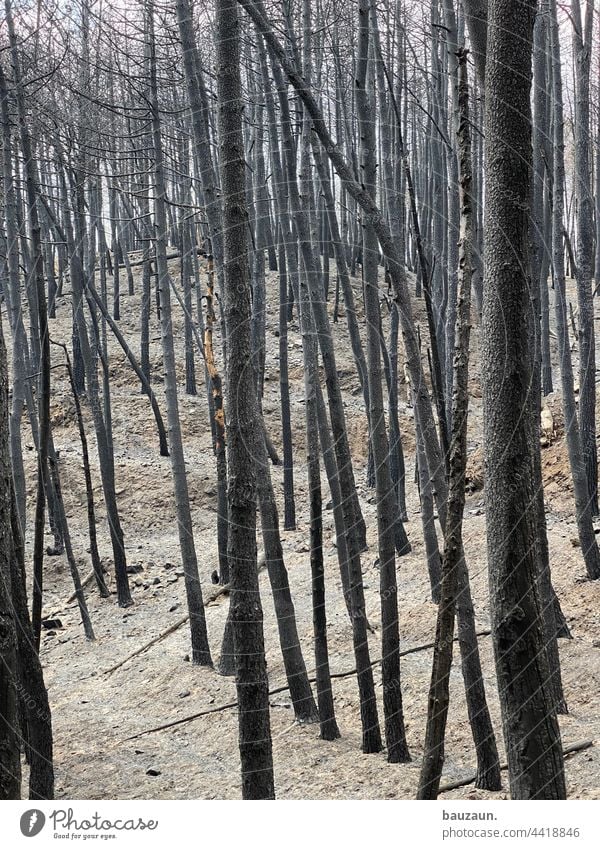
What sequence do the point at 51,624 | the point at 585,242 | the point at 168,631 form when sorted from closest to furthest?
the point at 585,242 < the point at 168,631 < the point at 51,624

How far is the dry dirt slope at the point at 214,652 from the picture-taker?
538 centimetres

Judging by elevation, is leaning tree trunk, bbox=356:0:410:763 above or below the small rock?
above

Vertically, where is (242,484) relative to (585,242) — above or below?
below

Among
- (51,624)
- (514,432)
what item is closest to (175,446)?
(51,624)

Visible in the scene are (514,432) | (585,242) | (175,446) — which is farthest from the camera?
(175,446)

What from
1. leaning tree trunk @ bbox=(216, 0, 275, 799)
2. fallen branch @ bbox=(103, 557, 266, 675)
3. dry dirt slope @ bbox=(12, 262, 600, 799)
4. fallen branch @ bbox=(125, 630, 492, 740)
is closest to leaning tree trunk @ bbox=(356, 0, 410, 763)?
dry dirt slope @ bbox=(12, 262, 600, 799)

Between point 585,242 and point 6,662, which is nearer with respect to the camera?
point 6,662

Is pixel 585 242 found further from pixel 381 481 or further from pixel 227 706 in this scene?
pixel 227 706

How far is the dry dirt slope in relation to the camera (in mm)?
5383

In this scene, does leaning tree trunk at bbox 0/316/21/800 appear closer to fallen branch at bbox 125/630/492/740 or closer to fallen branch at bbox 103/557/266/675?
fallen branch at bbox 125/630/492/740

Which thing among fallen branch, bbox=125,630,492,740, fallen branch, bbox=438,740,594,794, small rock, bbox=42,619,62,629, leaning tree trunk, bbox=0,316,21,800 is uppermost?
leaning tree trunk, bbox=0,316,21,800

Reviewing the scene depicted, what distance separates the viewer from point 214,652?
346 inches

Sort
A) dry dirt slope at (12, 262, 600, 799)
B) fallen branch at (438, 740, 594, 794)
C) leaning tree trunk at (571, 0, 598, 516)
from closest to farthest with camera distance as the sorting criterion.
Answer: fallen branch at (438, 740, 594, 794) → dry dirt slope at (12, 262, 600, 799) → leaning tree trunk at (571, 0, 598, 516)

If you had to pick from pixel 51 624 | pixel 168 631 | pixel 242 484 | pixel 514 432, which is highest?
pixel 514 432
